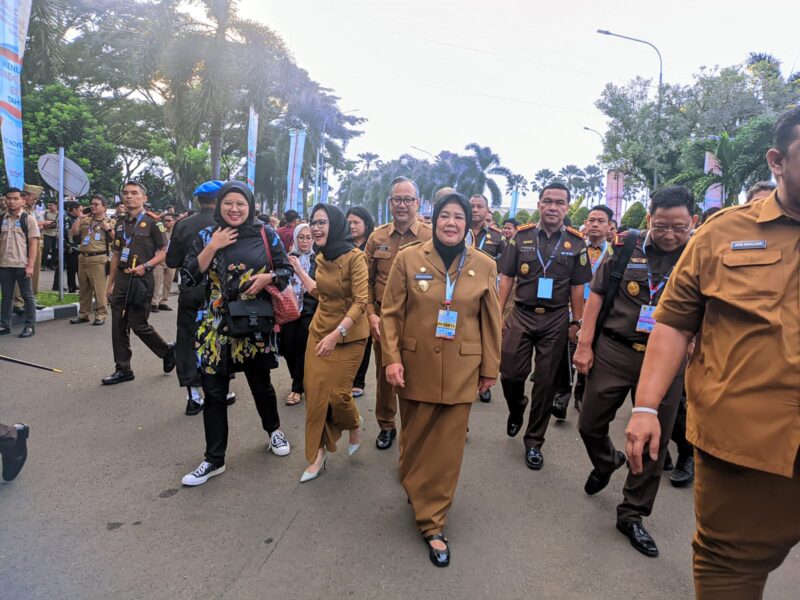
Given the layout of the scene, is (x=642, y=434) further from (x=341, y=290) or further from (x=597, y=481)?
(x=341, y=290)

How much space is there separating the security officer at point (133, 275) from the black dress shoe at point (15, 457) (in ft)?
6.79

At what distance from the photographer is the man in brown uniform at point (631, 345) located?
2.87 meters

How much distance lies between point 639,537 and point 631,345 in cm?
109

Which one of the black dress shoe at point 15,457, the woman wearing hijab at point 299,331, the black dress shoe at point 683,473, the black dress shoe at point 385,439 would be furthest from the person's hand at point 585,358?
the black dress shoe at point 15,457

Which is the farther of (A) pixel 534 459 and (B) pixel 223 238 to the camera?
(A) pixel 534 459

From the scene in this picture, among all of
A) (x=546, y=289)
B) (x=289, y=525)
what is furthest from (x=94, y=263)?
(x=546, y=289)

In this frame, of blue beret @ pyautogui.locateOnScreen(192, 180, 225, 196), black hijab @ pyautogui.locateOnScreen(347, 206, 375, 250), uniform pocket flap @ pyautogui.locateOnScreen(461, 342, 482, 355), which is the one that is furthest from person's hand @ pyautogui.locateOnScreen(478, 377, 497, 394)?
blue beret @ pyautogui.locateOnScreen(192, 180, 225, 196)

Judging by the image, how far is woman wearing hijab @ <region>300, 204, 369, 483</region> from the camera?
346 cm

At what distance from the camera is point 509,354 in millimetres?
4062

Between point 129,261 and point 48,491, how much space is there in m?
2.72

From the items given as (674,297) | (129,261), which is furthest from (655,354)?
(129,261)

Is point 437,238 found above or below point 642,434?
above

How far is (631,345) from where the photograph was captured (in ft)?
10.1

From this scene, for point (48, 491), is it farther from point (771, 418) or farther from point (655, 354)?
point (771, 418)
